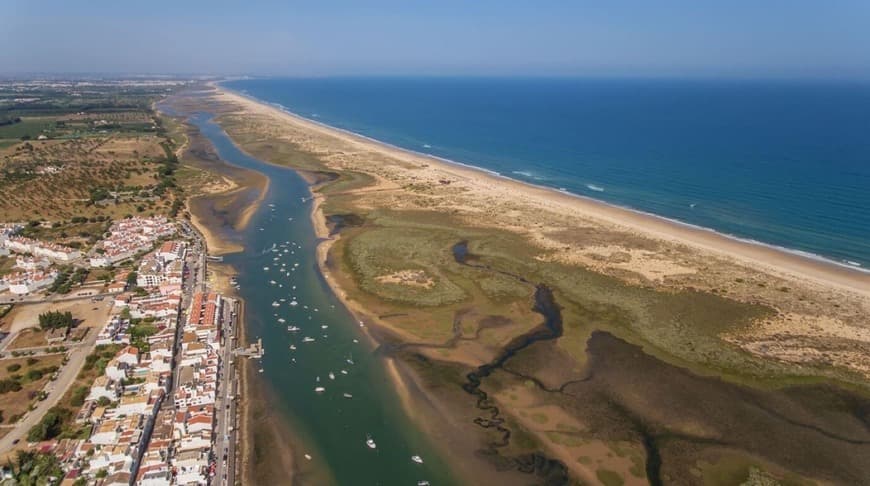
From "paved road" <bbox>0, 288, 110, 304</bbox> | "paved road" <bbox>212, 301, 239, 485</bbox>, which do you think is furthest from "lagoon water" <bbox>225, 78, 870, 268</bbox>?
"paved road" <bbox>0, 288, 110, 304</bbox>

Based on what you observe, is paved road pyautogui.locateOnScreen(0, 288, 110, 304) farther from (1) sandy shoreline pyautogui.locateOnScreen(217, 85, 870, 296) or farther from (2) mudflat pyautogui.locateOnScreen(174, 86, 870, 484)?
(1) sandy shoreline pyautogui.locateOnScreen(217, 85, 870, 296)

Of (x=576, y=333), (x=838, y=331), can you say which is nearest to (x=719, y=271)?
(x=838, y=331)

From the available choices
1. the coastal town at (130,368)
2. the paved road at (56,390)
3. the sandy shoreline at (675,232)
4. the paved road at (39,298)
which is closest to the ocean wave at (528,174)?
the sandy shoreline at (675,232)

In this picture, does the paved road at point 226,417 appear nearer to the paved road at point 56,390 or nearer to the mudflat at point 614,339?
the paved road at point 56,390

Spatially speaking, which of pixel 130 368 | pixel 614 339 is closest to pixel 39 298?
pixel 130 368

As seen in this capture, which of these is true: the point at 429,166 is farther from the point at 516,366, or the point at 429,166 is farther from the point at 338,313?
the point at 516,366

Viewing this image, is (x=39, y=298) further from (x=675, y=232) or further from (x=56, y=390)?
(x=675, y=232)
